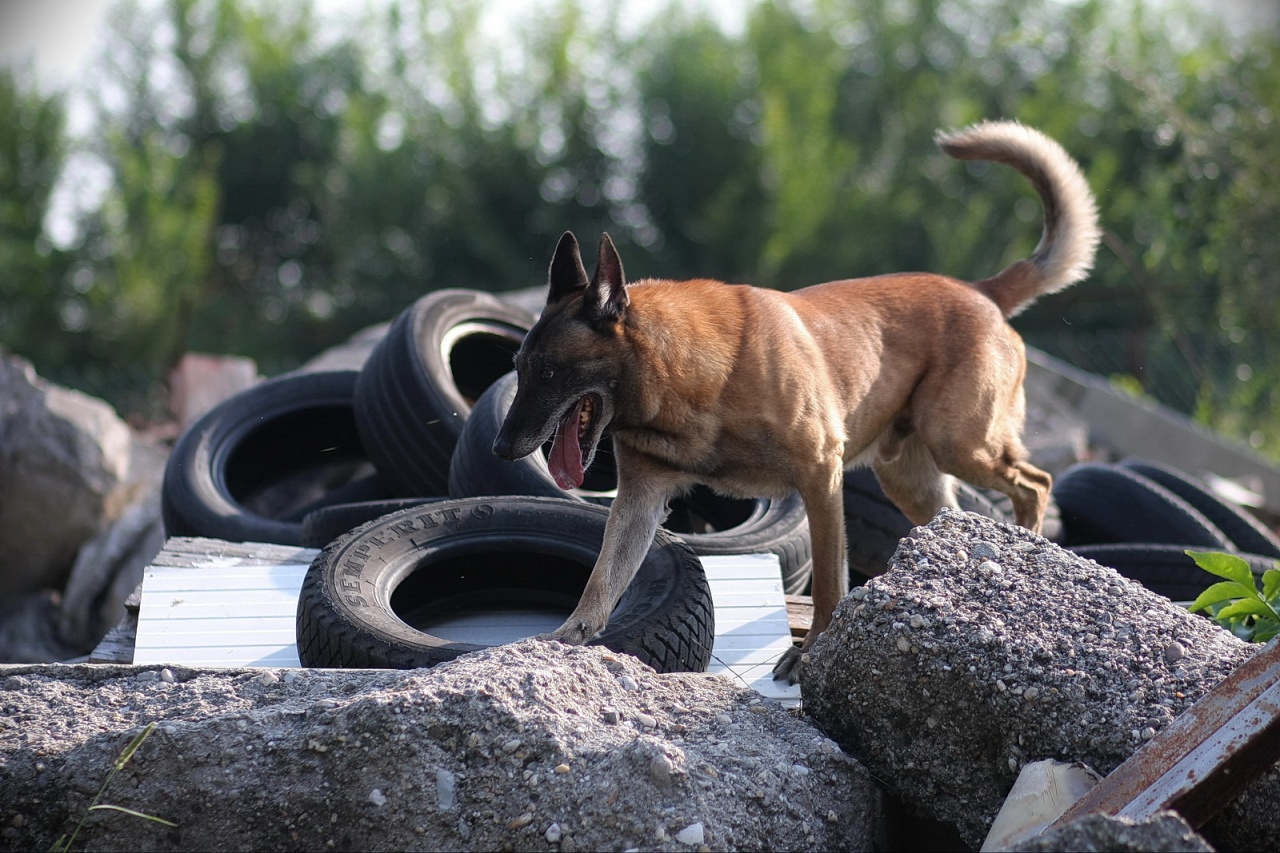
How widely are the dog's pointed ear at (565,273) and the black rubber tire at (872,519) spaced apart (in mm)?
2721

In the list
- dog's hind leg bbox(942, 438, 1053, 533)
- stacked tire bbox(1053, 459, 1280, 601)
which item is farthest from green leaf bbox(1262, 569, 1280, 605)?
stacked tire bbox(1053, 459, 1280, 601)

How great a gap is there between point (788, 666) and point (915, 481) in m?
1.60

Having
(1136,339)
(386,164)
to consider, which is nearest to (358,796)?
(1136,339)

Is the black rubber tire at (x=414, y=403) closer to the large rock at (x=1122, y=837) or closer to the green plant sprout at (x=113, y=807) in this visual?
the green plant sprout at (x=113, y=807)

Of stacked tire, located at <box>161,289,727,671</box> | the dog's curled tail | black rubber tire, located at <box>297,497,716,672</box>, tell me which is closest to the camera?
black rubber tire, located at <box>297,497,716,672</box>

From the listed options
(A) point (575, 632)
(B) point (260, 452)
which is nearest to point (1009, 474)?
(A) point (575, 632)

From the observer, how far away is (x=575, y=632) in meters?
4.43

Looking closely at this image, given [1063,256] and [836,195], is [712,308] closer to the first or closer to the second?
[1063,256]

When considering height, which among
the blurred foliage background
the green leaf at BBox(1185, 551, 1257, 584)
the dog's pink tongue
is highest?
the green leaf at BBox(1185, 551, 1257, 584)

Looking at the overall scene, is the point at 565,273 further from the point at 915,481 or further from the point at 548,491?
the point at 915,481

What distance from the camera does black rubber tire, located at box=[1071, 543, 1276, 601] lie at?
6.22 meters

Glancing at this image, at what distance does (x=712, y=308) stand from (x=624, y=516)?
839mm

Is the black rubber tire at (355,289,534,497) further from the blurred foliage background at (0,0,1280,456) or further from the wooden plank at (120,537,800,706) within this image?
the blurred foliage background at (0,0,1280,456)

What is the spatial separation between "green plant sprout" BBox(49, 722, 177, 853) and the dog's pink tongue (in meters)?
1.74
